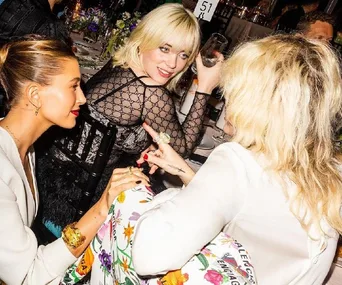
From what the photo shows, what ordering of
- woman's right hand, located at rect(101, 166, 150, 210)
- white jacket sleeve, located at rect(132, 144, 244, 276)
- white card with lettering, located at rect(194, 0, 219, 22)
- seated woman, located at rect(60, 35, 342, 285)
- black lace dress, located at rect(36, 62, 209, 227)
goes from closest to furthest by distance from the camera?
white jacket sleeve, located at rect(132, 144, 244, 276)
seated woman, located at rect(60, 35, 342, 285)
woman's right hand, located at rect(101, 166, 150, 210)
black lace dress, located at rect(36, 62, 209, 227)
white card with lettering, located at rect(194, 0, 219, 22)

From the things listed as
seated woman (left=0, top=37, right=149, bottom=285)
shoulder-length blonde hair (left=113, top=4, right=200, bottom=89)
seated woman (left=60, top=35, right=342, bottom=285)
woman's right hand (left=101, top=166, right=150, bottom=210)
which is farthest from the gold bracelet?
shoulder-length blonde hair (left=113, top=4, right=200, bottom=89)

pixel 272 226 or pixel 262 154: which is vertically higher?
pixel 262 154

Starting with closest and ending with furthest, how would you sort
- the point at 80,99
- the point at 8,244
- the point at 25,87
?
the point at 8,244 → the point at 25,87 → the point at 80,99

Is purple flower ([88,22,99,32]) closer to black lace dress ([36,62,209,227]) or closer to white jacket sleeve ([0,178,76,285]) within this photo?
black lace dress ([36,62,209,227])

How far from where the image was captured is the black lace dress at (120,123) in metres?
1.78

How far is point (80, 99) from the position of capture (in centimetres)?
153

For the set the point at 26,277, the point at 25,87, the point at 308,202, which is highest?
the point at 308,202

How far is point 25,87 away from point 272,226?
43.8 inches

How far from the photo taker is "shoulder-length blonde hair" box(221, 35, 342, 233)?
953 millimetres

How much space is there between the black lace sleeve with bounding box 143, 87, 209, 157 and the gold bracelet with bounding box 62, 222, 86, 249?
896mm

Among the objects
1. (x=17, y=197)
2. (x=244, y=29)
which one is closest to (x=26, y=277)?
(x=17, y=197)

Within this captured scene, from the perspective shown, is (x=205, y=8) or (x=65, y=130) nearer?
(x=65, y=130)

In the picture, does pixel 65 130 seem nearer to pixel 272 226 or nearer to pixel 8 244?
pixel 8 244

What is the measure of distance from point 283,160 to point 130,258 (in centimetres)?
50
